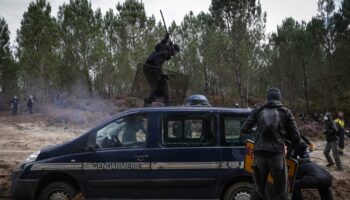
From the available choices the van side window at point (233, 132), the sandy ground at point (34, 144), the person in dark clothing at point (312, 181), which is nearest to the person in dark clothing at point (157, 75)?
the van side window at point (233, 132)

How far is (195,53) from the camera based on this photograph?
42562 mm

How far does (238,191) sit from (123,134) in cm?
193

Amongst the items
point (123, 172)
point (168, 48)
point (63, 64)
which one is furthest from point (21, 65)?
point (123, 172)

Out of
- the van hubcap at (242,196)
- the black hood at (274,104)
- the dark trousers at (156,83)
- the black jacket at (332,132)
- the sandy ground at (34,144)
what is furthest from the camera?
the black jacket at (332,132)

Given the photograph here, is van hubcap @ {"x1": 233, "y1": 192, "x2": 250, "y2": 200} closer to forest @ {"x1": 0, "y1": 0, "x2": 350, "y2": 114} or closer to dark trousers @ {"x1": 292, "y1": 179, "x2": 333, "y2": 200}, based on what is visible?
dark trousers @ {"x1": 292, "y1": 179, "x2": 333, "y2": 200}

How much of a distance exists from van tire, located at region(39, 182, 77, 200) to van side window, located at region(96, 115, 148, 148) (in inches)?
30.6

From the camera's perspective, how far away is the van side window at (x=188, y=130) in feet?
21.1

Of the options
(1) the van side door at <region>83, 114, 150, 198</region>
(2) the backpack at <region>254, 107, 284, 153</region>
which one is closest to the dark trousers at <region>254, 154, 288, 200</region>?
(2) the backpack at <region>254, 107, 284, 153</region>

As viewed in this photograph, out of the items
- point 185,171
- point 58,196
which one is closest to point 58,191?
point 58,196

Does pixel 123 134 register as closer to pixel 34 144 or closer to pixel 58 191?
pixel 58 191

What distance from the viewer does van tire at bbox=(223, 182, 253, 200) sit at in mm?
6324

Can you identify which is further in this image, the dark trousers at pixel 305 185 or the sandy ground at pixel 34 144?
the sandy ground at pixel 34 144

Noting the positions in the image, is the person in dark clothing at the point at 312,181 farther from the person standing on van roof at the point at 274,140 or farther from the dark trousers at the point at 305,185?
the person standing on van roof at the point at 274,140

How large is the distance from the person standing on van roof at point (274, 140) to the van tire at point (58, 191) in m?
2.86
